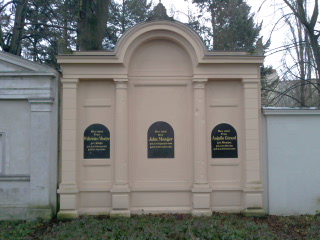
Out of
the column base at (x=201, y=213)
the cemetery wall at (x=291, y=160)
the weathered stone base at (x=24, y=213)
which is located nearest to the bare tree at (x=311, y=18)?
the cemetery wall at (x=291, y=160)

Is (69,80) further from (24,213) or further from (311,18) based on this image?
(311,18)

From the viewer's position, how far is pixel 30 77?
331 inches

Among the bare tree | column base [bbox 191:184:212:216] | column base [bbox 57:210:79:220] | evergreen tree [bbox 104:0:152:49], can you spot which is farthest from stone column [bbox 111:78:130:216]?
evergreen tree [bbox 104:0:152:49]

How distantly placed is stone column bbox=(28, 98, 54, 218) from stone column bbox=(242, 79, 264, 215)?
15.9 feet

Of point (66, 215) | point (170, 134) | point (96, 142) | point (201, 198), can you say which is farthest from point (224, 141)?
point (66, 215)

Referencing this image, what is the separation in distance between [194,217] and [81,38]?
8183 mm

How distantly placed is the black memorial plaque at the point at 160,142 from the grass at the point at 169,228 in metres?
1.54

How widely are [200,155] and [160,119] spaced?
4.51 feet

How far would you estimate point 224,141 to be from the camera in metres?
8.69

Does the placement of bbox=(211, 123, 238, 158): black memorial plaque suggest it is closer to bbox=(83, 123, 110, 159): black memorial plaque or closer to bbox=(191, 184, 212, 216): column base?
bbox=(191, 184, 212, 216): column base

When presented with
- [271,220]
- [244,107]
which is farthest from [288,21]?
[271,220]

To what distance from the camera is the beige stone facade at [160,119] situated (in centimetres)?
839

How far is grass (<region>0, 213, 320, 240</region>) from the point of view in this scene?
6.36 metres

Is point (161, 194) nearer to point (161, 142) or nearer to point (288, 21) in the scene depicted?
point (161, 142)
